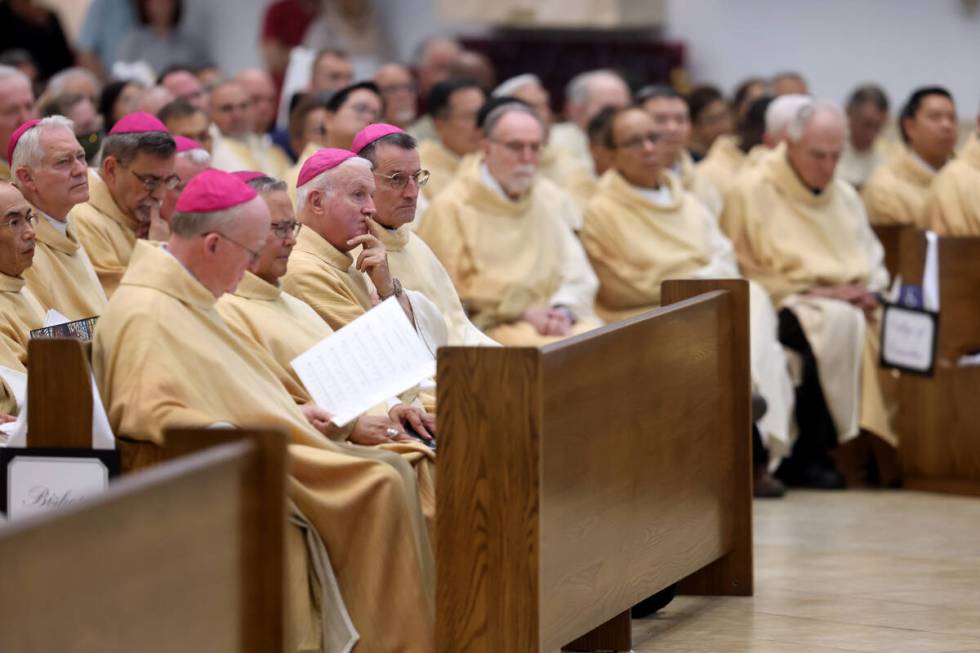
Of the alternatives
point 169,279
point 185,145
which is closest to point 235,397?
point 169,279

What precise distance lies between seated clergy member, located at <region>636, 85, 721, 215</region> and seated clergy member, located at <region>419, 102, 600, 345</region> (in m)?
1.31

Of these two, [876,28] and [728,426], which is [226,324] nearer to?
[728,426]

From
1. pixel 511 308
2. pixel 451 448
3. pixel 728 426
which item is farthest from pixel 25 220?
pixel 511 308

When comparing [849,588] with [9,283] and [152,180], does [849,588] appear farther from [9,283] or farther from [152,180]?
[9,283]

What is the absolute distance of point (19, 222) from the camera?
5559 millimetres

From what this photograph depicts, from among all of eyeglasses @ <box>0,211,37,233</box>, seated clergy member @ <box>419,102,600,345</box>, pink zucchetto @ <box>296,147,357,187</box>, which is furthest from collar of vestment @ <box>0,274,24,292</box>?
seated clergy member @ <box>419,102,600,345</box>

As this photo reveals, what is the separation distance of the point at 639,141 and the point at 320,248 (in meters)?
3.31

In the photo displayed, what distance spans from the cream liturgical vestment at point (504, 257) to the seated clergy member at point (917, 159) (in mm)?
2363

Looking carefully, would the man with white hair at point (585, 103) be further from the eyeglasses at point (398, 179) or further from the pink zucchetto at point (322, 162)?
the pink zucchetto at point (322, 162)

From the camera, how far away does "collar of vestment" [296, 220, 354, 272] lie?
19.4 ft

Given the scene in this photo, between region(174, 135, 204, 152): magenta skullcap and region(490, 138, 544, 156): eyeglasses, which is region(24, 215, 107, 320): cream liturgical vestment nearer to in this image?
region(174, 135, 204, 152): magenta skullcap

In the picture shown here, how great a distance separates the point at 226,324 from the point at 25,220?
2.77 ft

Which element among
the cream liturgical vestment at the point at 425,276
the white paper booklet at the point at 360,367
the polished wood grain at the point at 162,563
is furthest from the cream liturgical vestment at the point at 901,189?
the polished wood grain at the point at 162,563

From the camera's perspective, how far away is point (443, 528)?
15.5 ft
